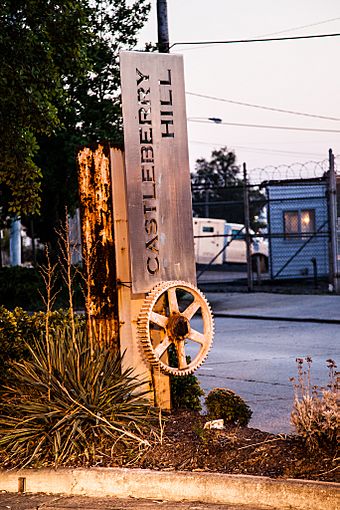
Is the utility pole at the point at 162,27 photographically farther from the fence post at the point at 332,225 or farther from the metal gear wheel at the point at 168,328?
the metal gear wheel at the point at 168,328

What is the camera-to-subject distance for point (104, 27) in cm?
2531

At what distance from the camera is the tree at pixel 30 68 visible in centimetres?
1432

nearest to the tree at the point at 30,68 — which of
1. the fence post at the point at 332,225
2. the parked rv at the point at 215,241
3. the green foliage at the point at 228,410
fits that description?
the green foliage at the point at 228,410

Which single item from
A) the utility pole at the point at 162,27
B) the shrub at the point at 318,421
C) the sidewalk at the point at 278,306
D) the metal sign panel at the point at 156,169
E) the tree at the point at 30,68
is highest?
the utility pole at the point at 162,27

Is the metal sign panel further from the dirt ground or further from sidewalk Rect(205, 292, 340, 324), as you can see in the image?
sidewalk Rect(205, 292, 340, 324)

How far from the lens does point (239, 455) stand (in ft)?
23.9

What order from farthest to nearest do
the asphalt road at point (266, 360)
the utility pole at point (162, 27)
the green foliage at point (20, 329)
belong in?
the utility pole at point (162, 27)
the asphalt road at point (266, 360)
the green foliage at point (20, 329)

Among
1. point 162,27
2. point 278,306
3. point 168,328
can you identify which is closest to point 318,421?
point 168,328

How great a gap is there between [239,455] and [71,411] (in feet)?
4.57

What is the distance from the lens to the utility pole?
21656 mm

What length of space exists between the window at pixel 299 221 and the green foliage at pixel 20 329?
71.4ft

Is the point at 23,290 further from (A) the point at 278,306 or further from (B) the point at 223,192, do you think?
(B) the point at 223,192

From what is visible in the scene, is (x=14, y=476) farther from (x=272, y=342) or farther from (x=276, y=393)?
(x=272, y=342)

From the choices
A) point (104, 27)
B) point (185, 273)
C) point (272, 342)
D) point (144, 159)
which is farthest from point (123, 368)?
point (104, 27)
